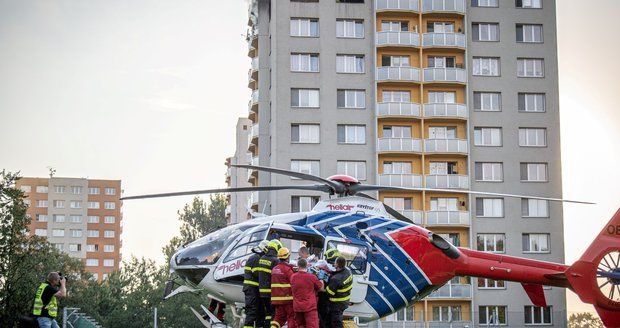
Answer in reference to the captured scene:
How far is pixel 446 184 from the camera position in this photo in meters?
63.6

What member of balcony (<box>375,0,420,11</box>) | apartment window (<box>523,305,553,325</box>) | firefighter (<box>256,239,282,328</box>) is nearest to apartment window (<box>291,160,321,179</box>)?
balcony (<box>375,0,420,11</box>)

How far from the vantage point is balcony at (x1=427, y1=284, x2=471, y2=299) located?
62938mm

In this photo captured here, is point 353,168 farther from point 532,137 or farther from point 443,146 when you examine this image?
point 532,137

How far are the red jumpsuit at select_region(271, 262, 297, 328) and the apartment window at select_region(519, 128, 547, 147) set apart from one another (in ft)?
155

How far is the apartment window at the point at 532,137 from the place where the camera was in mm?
65688

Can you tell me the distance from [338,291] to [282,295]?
138cm

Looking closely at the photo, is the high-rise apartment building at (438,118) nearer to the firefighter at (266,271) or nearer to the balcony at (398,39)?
the balcony at (398,39)

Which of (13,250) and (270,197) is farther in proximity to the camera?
(270,197)

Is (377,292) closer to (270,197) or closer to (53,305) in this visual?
(53,305)

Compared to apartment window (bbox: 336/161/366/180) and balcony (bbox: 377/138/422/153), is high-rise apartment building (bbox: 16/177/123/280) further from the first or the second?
balcony (bbox: 377/138/422/153)

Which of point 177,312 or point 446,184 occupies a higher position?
point 446,184

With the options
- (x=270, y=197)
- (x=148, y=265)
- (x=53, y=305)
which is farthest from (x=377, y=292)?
(x=148, y=265)

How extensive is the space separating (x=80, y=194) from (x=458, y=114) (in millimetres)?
118915

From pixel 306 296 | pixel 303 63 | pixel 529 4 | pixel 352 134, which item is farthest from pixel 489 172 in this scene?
pixel 306 296
